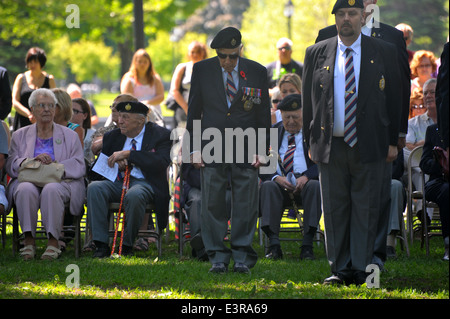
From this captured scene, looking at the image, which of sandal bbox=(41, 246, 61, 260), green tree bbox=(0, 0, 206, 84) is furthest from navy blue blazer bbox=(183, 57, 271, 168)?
green tree bbox=(0, 0, 206, 84)

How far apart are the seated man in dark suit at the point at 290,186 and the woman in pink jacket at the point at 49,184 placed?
2128mm

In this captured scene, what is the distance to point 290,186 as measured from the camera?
31.1 feet

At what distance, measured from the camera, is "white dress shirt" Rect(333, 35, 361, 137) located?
7.17 meters

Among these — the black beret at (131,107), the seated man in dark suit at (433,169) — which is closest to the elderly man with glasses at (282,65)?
the black beret at (131,107)

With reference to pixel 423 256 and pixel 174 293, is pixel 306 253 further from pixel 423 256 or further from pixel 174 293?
pixel 174 293

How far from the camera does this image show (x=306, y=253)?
9.20 meters

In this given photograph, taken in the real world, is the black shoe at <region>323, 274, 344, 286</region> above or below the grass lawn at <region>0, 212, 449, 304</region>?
above

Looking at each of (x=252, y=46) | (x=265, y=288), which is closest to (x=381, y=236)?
(x=265, y=288)

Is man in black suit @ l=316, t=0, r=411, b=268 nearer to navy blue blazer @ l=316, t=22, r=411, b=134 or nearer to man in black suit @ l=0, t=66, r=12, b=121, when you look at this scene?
navy blue blazer @ l=316, t=22, r=411, b=134

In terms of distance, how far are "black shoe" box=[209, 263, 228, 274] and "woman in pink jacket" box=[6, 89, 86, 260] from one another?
2.11 meters

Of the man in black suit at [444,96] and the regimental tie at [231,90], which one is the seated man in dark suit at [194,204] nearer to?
the regimental tie at [231,90]

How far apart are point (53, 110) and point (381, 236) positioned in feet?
13.5

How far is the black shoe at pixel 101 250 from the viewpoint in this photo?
9295 mm

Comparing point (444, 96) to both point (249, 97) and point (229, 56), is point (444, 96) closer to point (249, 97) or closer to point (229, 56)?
point (249, 97)
